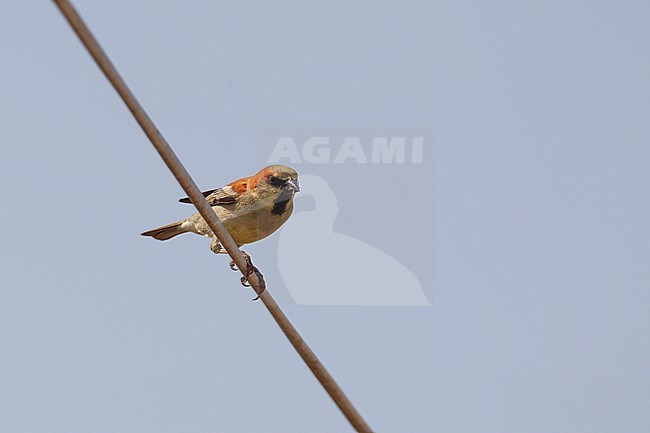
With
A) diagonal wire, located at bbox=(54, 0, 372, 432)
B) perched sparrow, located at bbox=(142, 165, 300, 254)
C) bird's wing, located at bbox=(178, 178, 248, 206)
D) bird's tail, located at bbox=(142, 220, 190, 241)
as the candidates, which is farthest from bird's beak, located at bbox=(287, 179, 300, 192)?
diagonal wire, located at bbox=(54, 0, 372, 432)

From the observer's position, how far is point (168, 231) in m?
7.38

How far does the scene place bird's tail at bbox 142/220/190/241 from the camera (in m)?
7.31

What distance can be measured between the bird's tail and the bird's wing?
594mm

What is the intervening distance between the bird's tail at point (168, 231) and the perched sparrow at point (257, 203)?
0.74 meters

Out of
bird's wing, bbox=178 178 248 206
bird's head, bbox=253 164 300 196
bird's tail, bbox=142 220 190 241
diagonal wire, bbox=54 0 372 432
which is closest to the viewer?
diagonal wire, bbox=54 0 372 432

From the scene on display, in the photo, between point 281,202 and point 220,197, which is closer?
point 281,202

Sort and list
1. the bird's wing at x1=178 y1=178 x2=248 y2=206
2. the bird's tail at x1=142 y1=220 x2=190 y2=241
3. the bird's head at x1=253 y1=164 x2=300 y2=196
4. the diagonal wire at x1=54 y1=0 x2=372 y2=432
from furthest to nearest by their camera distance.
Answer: the bird's tail at x1=142 y1=220 x2=190 y2=241, the bird's wing at x1=178 y1=178 x2=248 y2=206, the bird's head at x1=253 y1=164 x2=300 y2=196, the diagonal wire at x1=54 y1=0 x2=372 y2=432

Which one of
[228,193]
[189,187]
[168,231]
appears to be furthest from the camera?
[168,231]

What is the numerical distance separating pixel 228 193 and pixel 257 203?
0.35 m

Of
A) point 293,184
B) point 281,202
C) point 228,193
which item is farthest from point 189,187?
point 228,193

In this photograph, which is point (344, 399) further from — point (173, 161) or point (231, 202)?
point (231, 202)

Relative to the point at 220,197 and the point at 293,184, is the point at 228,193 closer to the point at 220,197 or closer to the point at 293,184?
the point at 220,197

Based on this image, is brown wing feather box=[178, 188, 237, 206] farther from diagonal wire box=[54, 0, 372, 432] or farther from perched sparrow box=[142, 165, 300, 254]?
diagonal wire box=[54, 0, 372, 432]

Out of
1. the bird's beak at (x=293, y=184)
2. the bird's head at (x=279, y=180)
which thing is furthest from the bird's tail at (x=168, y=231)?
the bird's beak at (x=293, y=184)
